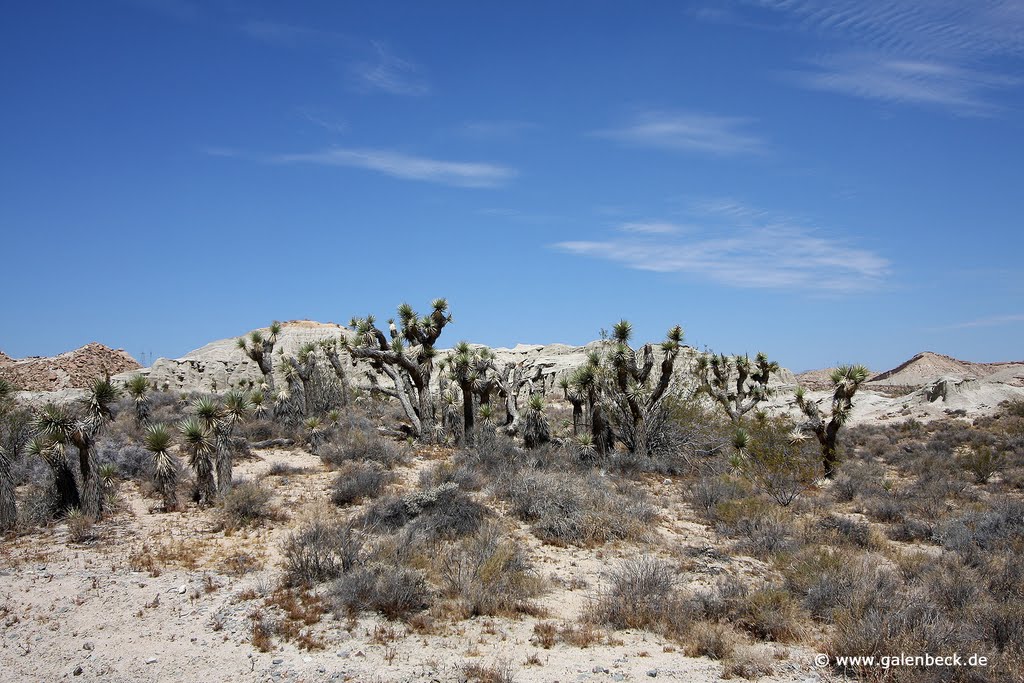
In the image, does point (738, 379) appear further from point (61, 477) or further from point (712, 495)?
point (61, 477)

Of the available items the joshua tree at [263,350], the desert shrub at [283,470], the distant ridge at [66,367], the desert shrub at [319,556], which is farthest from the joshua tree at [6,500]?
the distant ridge at [66,367]

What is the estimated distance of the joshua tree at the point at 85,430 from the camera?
11453mm

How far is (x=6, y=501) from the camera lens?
10.9 m

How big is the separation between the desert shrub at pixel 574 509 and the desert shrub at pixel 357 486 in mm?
2858

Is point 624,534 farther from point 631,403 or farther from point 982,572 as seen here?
point 631,403

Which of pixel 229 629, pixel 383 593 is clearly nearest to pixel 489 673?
pixel 383 593

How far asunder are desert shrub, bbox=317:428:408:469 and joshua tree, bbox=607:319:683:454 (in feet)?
23.3

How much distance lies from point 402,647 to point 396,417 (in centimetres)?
2280

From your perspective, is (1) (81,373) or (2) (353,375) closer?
(1) (81,373)

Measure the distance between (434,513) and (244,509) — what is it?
12.7 ft

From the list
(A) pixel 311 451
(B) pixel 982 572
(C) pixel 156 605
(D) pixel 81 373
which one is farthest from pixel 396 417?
(D) pixel 81 373

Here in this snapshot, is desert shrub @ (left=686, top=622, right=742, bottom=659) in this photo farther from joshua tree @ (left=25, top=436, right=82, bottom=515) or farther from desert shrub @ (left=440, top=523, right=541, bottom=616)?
joshua tree @ (left=25, top=436, right=82, bottom=515)

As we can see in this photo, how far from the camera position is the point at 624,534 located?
37.9ft

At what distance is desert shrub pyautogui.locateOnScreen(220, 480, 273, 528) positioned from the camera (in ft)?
38.6
